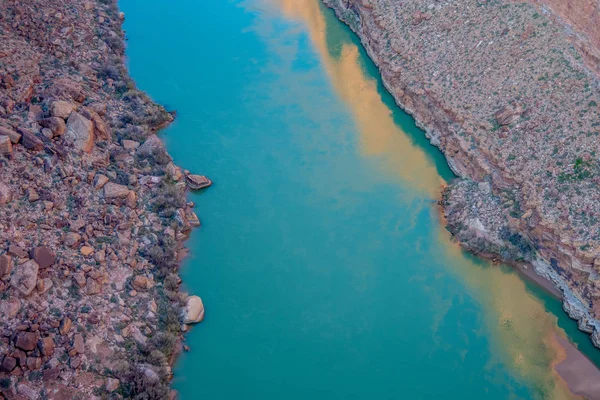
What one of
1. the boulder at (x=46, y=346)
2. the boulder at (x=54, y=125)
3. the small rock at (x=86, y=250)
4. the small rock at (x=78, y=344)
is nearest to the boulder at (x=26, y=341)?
the boulder at (x=46, y=346)

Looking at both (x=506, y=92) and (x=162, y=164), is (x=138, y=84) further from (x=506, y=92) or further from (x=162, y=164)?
(x=506, y=92)

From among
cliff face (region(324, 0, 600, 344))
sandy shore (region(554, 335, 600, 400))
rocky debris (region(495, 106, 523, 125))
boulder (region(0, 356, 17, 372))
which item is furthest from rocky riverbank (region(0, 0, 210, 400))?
rocky debris (region(495, 106, 523, 125))

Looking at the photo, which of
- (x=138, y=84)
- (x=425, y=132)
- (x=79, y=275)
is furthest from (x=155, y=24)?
(x=79, y=275)

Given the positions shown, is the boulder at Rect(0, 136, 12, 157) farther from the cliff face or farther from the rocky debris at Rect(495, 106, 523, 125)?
the rocky debris at Rect(495, 106, 523, 125)

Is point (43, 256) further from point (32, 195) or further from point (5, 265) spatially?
point (32, 195)

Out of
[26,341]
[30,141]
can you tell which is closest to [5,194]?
[30,141]

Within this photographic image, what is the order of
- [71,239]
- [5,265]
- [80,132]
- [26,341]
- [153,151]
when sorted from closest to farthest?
[26,341], [5,265], [71,239], [80,132], [153,151]

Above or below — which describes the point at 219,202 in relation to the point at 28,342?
above
